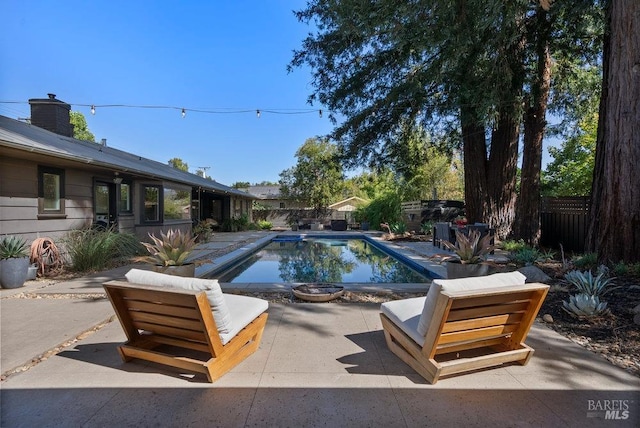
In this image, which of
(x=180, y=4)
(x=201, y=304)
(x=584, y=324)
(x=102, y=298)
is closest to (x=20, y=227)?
(x=102, y=298)

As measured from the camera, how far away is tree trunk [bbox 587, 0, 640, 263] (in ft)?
18.1

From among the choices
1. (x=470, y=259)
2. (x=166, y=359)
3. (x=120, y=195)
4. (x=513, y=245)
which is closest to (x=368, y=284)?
(x=470, y=259)

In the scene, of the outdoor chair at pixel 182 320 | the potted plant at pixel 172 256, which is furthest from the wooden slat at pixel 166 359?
the potted plant at pixel 172 256

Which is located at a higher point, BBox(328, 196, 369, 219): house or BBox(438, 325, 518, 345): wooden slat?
BBox(328, 196, 369, 219): house

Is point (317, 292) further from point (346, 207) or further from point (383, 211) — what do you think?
point (346, 207)

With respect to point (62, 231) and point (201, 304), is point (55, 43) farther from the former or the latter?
point (201, 304)

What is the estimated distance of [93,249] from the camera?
22.3ft

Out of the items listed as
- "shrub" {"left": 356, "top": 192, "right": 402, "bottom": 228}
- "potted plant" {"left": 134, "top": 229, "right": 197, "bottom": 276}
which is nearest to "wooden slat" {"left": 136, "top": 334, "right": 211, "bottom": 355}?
"potted plant" {"left": 134, "top": 229, "right": 197, "bottom": 276}

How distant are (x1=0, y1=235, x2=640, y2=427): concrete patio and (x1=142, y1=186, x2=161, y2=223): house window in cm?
736

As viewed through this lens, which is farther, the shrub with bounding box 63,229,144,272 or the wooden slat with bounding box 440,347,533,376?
the shrub with bounding box 63,229,144,272

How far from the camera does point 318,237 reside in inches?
682

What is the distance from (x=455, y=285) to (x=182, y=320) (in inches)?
76.1

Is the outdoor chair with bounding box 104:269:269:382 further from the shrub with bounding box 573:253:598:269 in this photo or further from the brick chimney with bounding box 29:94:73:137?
the brick chimney with bounding box 29:94:73:137

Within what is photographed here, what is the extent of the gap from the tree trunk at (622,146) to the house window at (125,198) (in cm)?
1101
